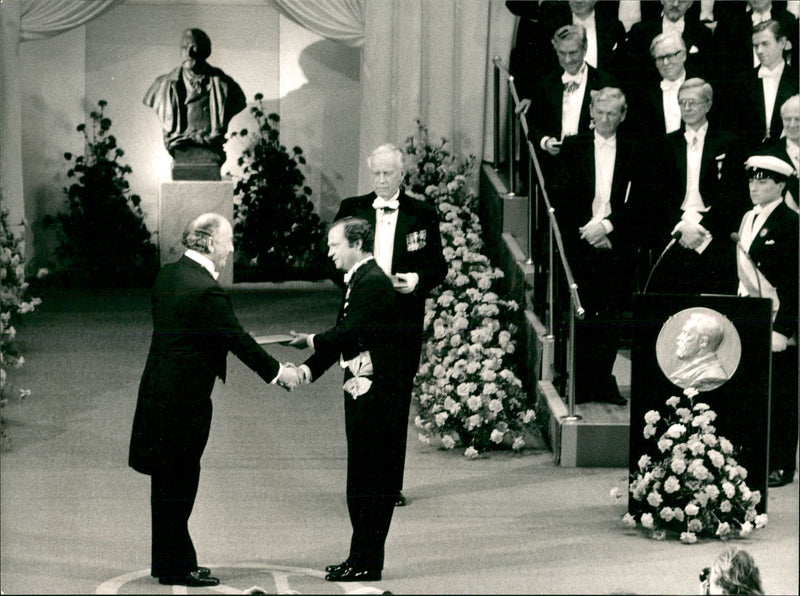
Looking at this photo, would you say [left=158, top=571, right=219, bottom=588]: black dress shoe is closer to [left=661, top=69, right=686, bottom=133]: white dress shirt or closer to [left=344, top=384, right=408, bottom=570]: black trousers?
[left=344, top=384, right=408, bottom=570]: black trousers

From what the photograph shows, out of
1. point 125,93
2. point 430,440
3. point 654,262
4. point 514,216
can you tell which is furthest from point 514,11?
point 125,93

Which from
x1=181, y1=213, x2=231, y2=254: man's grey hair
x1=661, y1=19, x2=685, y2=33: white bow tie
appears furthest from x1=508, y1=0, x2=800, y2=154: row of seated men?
x1=181, y1=213, x2=231, y2=254: man's grey hair

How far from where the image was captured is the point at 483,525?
629cm

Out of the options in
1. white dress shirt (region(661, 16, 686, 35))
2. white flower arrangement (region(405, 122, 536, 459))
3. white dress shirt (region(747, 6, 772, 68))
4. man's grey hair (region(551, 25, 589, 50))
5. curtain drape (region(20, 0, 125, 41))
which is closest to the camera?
white flower arrangement (region(405, 122, 536, 459))

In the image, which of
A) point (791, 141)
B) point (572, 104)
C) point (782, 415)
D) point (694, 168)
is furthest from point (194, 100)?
point (782, 415)

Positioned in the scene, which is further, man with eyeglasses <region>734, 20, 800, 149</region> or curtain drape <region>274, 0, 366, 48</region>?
curtain drape <region>274, 0, 366, 48</region>

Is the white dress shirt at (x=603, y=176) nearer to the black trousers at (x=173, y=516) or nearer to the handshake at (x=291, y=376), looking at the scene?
the handshake at (x=291, y=376)

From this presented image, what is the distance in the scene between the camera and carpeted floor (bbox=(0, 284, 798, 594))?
5695 millimetres

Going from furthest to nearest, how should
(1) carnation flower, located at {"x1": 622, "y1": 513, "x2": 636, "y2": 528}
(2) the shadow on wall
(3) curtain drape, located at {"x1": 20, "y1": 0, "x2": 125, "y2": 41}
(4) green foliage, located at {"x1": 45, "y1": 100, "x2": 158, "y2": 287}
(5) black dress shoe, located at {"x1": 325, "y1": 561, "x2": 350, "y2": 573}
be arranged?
1. (2) the shadow on wall
2. (4) green foliage, located at {"x1": 45, "y1": 100, "x2": 158, "y2": 287}
3. (3) curtain drape, located at {"x1": 20, "y1": 0, "x2": 125, "y2": 41}
4. (1) carnation flower, located at {"x1": 622, "y1": 513, "x2": 636, "y2": 528}
5. (5) black dress shoe, located at {"x1": 325, "y1": 561, "x2": 350, "y2": 573}

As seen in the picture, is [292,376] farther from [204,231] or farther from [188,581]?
[188,581]

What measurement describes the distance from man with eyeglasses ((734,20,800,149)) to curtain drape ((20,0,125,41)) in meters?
4.11

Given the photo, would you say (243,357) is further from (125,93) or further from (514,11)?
(125,93)

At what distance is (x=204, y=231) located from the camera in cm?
543

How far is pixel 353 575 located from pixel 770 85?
3.67m
